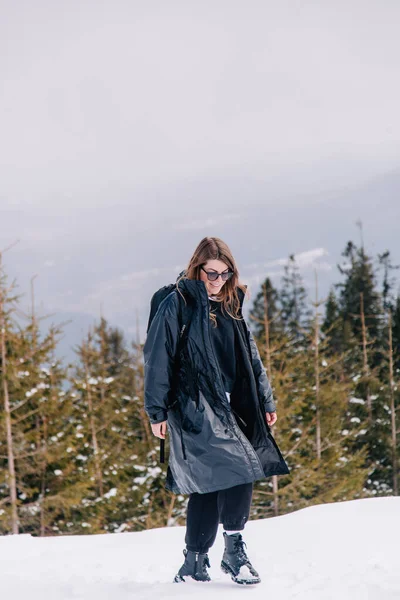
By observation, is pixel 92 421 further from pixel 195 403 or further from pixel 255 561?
pixel 195 403

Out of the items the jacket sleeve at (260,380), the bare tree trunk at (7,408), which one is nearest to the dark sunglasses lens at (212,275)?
the jacket sleeve at (260,380)

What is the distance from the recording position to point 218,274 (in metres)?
3.61

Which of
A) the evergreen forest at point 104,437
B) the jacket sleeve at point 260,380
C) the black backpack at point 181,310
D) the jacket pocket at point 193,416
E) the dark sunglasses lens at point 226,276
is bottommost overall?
the evergreen forest at point 104,437

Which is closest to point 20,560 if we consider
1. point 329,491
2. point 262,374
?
point 262,374

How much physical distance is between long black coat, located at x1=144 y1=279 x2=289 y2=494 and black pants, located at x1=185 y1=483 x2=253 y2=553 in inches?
5.4

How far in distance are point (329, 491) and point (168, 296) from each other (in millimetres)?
20063

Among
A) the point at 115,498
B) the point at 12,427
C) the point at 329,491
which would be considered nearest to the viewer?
the point at 12,427

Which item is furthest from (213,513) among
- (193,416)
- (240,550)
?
(193,416)

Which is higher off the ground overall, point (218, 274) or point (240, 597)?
point (218, 274)

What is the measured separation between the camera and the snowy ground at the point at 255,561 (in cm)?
338

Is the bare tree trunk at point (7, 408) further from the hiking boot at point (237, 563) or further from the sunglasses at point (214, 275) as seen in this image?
the sunglasses at point (214, 275)

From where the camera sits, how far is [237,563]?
3596 millimetres

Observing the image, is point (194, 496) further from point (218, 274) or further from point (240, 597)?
point (218, 274)

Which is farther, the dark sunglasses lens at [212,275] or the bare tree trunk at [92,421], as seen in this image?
the bare tree trunk at [92,421]
